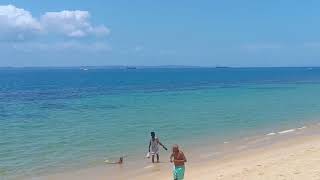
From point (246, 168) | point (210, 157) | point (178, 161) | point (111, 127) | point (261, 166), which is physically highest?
point (178, 161)

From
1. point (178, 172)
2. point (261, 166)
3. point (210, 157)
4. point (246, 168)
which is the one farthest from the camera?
point (210, 157)

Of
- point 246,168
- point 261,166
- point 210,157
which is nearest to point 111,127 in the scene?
point 210,157

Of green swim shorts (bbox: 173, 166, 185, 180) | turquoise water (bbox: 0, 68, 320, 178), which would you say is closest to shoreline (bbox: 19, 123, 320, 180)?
turquoise water (bbox: 0, 68, 320, 178)

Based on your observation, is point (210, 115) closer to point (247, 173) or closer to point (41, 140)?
point (41, 140)

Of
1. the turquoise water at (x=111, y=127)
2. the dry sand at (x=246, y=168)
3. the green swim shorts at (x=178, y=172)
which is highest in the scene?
the green swim shorts at (x=178, y=172)

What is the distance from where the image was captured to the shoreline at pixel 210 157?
20406 mm

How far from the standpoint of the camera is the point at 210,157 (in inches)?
934

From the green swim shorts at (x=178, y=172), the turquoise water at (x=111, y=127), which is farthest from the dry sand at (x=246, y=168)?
the turquoise water at (x=111, y=127)

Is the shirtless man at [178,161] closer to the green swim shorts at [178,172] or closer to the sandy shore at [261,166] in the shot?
the green swim shorts at [178,172]

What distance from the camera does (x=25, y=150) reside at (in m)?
26.6

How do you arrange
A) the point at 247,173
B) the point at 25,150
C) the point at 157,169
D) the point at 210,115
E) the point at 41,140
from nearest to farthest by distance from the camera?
the point at 247,173, the point at 157,169, the point at 25,150, the point at 41,140, the point at 210,115

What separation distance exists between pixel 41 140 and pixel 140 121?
1024 centimetres

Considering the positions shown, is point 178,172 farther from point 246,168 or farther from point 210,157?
point 210,157

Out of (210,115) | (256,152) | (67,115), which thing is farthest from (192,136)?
(67,115)
